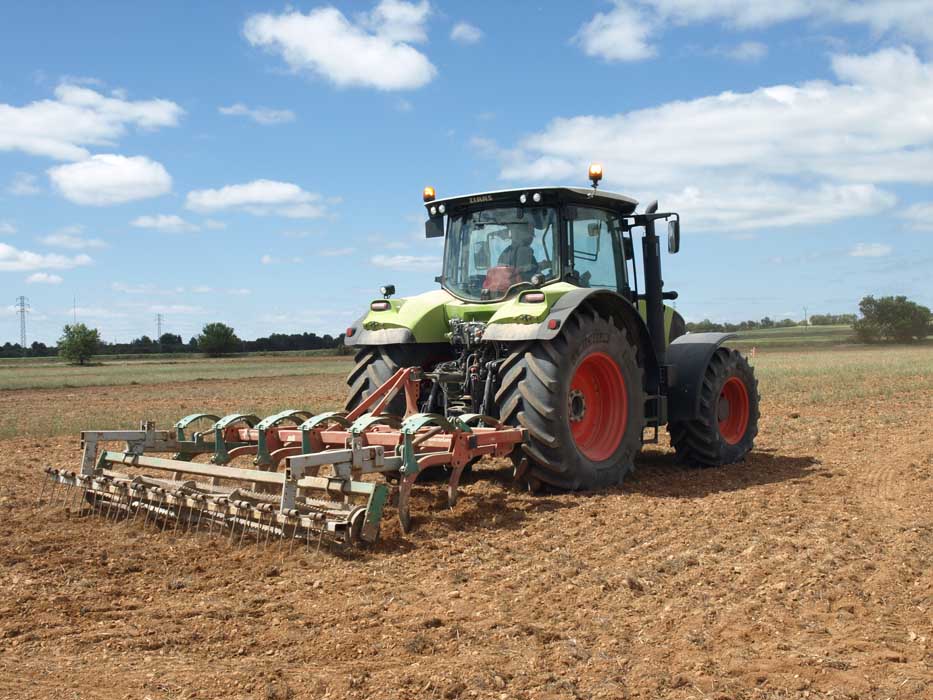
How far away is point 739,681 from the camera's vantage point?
11.2ft

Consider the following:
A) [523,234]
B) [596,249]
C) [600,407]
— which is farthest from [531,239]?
[600,407]

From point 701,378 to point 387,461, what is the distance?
3.81 metres

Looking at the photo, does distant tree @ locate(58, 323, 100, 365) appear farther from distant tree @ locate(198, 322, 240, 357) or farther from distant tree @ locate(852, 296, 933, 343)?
distant tree @ locate(852, 296, 933, 343)

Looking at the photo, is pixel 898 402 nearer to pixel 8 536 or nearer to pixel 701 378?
pixel 701 378

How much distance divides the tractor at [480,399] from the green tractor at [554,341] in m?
0.02

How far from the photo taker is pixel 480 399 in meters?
7.08

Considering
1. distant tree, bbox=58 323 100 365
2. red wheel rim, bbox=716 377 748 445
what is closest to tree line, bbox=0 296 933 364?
distant tree, bbox=58 323 100 365

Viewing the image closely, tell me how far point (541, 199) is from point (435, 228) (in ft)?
4.03

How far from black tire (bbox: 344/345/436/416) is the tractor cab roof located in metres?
1.30

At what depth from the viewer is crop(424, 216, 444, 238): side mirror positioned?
26.6ft

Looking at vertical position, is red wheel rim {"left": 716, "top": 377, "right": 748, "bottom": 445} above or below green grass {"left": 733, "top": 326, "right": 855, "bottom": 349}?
below

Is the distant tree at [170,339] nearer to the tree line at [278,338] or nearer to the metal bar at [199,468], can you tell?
the tree line at [278,338]

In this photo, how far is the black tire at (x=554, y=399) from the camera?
6508 mm

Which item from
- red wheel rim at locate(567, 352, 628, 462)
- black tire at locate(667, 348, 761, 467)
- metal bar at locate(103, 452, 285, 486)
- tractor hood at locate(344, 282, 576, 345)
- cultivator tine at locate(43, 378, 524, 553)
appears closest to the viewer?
cultivator tine at locate(43, 378, 524, 553)
